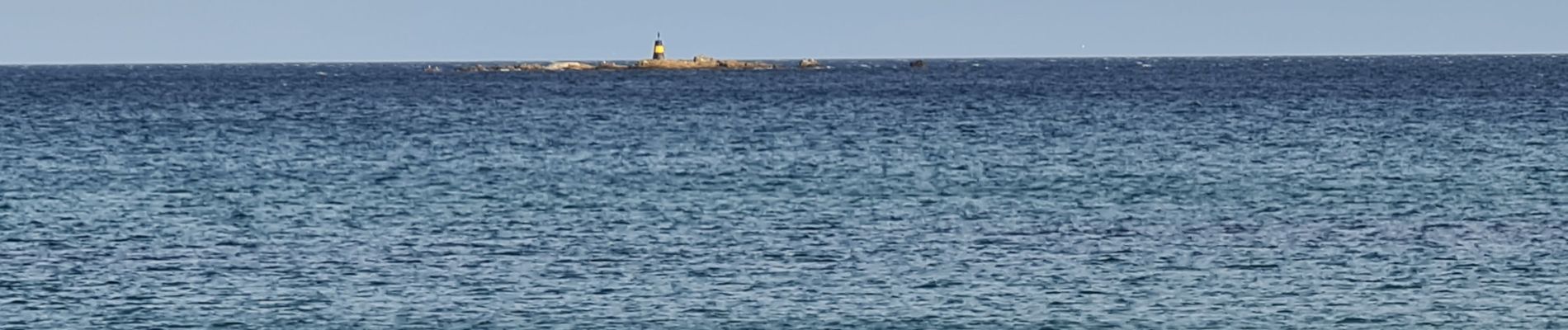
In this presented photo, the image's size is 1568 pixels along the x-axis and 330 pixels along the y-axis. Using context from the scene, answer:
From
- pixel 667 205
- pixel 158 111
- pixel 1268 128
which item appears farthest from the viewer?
pixel 158 111

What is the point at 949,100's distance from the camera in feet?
481

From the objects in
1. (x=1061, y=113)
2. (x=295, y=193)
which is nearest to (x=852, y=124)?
(x=1061, y=113)

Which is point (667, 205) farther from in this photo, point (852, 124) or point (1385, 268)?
point (852, 124)

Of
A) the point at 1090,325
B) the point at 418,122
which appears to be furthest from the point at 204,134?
the point at 1090,325

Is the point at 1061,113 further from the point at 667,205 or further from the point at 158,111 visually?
the point at 667,205

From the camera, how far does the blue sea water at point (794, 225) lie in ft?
140

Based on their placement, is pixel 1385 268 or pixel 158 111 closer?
pixel 1385 268

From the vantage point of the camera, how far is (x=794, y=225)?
55.9 m

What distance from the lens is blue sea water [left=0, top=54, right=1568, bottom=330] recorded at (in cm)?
4256

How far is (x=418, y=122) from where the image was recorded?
118 metres

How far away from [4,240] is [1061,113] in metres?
75.0

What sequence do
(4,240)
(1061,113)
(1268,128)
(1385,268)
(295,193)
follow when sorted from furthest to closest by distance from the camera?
(1061,113)
(1268,128)
(295,193)
(4,240)
(1385,268)

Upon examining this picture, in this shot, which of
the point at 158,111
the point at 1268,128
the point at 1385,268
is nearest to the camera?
the point at 1385,268

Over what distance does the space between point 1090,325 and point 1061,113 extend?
8206cm
